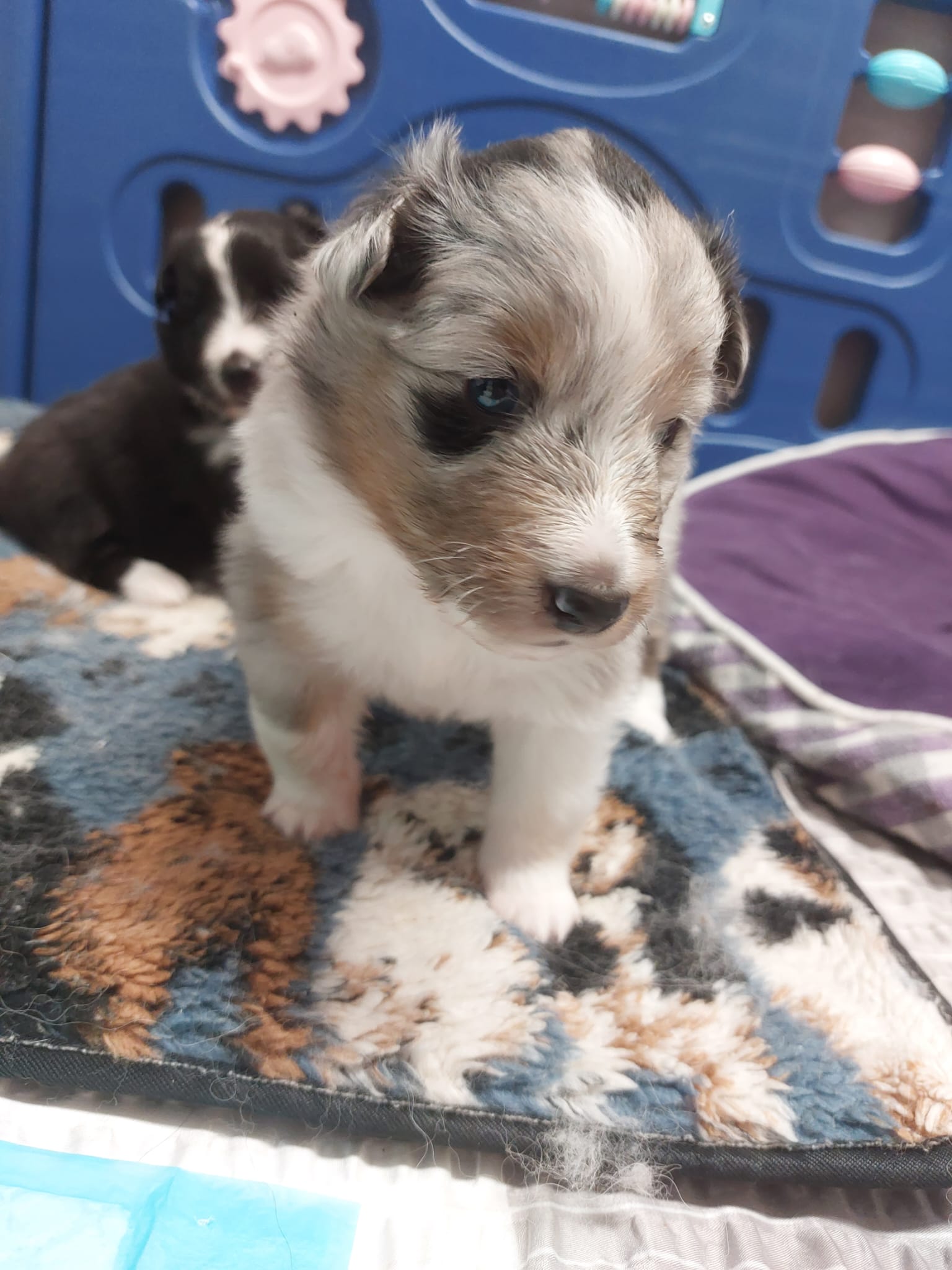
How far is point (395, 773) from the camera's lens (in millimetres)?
2260

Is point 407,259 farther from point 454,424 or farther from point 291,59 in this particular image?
point 291,59

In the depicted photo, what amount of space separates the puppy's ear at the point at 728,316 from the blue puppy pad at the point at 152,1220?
59.5 inches

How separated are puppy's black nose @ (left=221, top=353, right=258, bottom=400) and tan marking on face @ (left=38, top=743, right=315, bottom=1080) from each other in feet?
3.71

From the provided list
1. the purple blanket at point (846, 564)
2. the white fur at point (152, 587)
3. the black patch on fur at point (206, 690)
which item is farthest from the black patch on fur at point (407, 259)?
the purple blanket at point (846, 564)

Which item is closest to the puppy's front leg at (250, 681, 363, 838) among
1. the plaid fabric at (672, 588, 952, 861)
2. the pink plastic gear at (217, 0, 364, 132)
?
the plaid fabric at (672, 588, 952, 861)

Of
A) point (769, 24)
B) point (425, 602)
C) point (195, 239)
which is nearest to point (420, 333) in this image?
point (425, 602)

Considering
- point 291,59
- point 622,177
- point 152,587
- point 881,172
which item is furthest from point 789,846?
point 291,59

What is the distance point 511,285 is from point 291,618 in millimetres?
748

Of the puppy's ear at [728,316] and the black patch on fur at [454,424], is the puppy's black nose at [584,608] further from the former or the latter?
the puppy's ear at [728,316]

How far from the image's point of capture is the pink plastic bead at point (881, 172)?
11.0ft

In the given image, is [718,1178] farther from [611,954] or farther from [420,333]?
[420,333]

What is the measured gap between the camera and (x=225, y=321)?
108 inches

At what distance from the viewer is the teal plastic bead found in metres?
3.16

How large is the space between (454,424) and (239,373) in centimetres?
147
